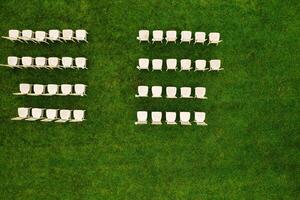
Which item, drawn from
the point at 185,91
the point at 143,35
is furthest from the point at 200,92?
the point at 143,35

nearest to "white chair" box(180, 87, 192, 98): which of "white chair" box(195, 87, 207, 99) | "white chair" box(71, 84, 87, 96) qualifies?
"white chair" box(195, 87, 207, 99)

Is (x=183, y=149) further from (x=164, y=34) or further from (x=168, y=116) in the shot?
(x=164, y=34)

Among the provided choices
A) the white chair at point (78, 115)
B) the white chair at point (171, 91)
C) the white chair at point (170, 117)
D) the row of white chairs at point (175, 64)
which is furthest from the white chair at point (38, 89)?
the white chair at point (170, 117)

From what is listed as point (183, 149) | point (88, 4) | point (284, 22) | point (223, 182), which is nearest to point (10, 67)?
point (88, 4)

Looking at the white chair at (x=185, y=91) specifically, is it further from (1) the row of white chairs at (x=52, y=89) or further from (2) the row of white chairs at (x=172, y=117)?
(1) the row of white chairs at (x=52, y=89)

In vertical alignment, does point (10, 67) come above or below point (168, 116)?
above

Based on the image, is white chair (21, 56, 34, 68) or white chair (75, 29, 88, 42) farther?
white chair (21, 56, 34, 68)

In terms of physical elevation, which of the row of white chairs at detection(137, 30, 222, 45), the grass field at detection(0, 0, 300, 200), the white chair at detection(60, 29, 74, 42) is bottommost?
the grass field at detection(0, 0, 300, 200)

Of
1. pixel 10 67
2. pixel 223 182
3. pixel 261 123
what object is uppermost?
pixel 10 67

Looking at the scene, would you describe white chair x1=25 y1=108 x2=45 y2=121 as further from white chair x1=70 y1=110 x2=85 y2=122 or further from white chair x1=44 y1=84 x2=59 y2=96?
white chair x1=70 y1=110 x2=85 y2=122
